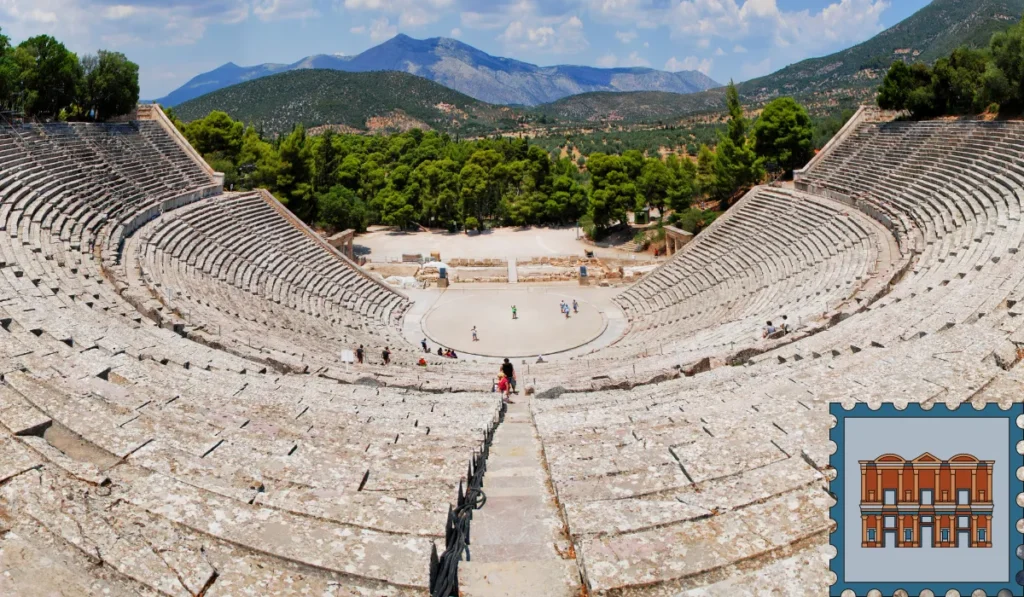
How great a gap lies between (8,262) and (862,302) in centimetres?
1910

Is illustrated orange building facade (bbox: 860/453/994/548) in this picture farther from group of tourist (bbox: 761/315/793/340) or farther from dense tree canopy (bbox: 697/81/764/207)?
dense tree canopy (bbox: 697/81/764/207)

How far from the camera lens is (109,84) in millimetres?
34062

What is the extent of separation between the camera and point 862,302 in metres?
16.1

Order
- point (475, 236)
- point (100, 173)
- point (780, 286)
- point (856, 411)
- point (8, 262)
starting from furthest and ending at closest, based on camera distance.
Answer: point (475, 236) < point (100, 173) < point (780, 286) < point (8, 262) < point (856, 411)


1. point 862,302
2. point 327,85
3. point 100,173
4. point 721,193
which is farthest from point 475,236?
point 327,85

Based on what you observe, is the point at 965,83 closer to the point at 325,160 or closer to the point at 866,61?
the point at 325,160

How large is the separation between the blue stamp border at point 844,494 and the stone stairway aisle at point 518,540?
5.23 ft

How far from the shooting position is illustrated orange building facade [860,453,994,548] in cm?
405

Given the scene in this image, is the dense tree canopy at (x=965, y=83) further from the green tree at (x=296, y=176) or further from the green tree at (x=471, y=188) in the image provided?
the green tree at (x=296, y=176)

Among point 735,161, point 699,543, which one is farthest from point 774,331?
point 735,161

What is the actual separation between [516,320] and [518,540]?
20.9m

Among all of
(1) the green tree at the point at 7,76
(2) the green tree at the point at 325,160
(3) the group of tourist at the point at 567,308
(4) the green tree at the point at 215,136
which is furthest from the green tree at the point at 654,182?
(1) the green tree at the point at 7,76

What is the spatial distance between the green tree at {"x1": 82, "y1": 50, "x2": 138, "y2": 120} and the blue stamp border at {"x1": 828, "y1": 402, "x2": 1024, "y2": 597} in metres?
38.6

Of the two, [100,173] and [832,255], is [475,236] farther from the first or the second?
[832,255]
